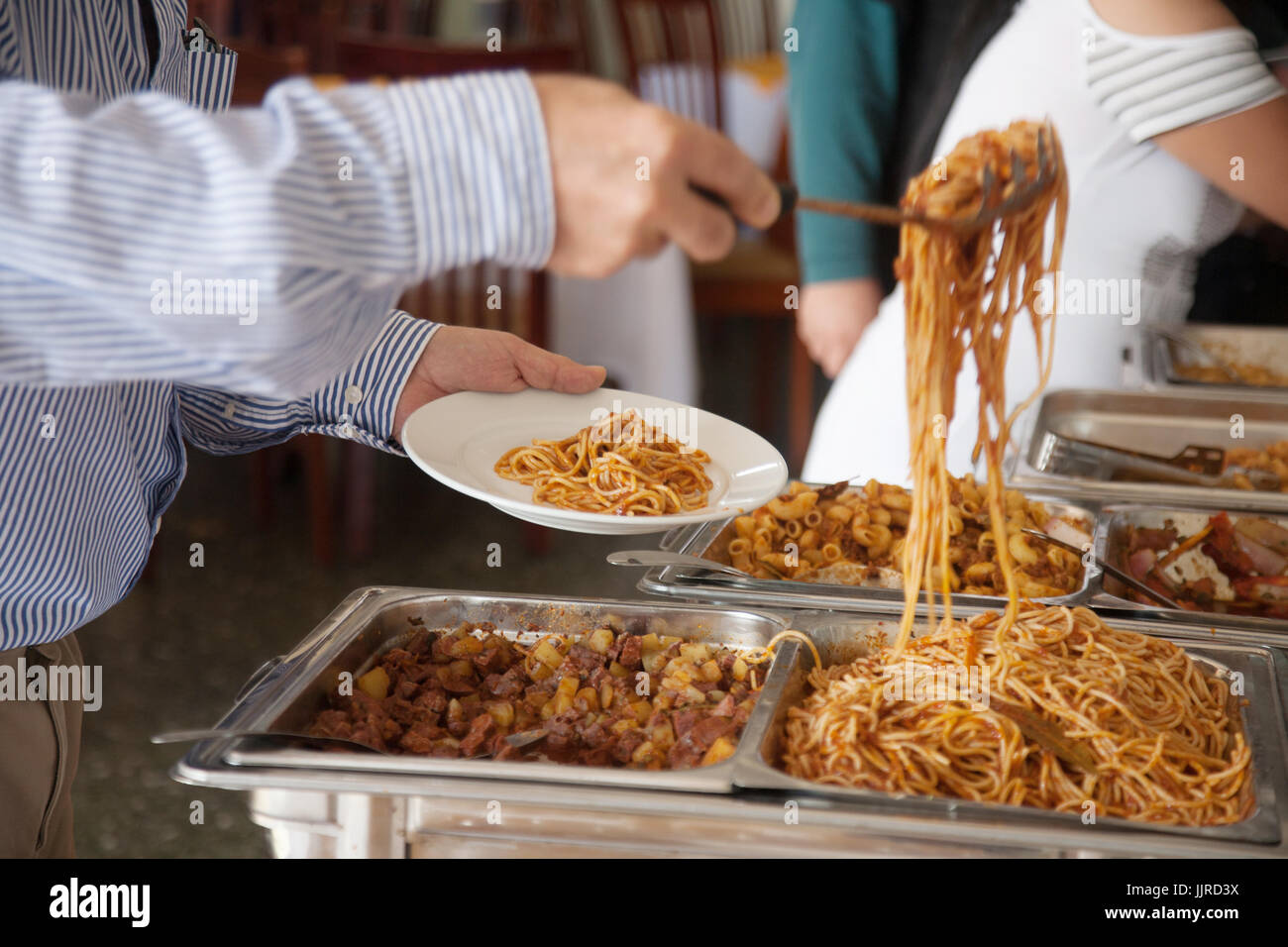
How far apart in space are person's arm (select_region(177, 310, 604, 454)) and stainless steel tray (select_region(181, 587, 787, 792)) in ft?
0.73

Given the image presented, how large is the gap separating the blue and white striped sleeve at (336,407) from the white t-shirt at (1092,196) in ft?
A: 3.22

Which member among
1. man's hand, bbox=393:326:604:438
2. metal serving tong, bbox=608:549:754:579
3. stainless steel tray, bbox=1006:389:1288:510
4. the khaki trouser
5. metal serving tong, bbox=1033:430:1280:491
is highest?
man's hand, bbox=393:326:604:438

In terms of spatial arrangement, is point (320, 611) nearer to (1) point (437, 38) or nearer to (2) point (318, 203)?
(2) point (318, 203)

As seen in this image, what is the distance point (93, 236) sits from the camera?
810mm

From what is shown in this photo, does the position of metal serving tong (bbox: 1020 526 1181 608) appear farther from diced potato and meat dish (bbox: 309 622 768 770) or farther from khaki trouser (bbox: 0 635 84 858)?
khaki trouser (bbox: 0 635 84 858)

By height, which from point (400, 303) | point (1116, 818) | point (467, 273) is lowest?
point (1116, 818)

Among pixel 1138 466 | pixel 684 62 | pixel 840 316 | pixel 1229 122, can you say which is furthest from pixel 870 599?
pixel 684 62

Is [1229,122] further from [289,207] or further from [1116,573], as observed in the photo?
[289,207]

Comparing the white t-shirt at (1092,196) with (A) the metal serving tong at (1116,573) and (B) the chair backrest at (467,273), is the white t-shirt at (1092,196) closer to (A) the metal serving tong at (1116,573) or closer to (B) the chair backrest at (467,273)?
(A) the metal serving tong at (1116,573)

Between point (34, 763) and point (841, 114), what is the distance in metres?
2.26

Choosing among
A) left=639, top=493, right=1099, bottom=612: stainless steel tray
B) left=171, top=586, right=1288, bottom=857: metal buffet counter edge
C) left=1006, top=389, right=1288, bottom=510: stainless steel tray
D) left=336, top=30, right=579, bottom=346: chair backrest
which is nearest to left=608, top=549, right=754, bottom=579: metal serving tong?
left=639, top=493, right=1099, bottom=612: stainless steel tray

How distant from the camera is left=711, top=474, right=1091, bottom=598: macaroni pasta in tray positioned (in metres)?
1.69

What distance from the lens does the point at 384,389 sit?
1506mm
